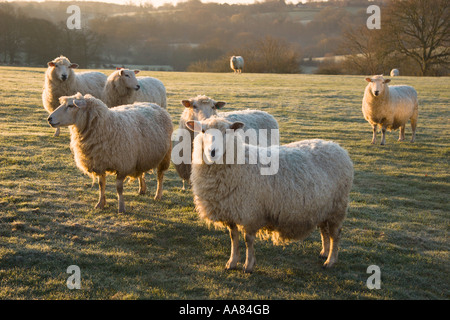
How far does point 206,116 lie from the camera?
6.47m

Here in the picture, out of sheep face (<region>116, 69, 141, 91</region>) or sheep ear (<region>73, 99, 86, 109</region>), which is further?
sheep face (<region>116, 69, 141, 91</region>)

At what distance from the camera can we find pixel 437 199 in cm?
837

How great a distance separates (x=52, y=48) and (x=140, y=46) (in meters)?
17.5

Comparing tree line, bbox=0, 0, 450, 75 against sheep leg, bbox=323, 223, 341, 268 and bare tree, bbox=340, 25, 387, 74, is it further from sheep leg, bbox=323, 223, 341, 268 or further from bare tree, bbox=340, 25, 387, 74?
sheep leg, bbox=323, 223, 341, 268

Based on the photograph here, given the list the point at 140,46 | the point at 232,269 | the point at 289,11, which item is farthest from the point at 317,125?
the point at 289,11

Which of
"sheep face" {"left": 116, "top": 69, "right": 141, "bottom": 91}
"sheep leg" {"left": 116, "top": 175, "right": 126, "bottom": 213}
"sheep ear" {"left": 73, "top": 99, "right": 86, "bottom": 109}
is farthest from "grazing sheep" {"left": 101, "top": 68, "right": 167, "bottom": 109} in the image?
"sheep leg" {"left": 116, "top": 175, "right": 126, "bottom": 213}

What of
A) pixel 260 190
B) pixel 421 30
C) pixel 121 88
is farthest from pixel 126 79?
pixel 421 30

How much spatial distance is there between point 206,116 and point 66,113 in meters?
2.25

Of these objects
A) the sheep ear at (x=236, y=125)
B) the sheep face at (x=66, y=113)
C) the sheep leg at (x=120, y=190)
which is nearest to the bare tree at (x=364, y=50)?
the sheep leg at (x=120, y=190)

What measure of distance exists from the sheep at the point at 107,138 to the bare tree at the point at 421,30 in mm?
37581

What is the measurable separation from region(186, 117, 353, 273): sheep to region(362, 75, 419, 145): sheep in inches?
340

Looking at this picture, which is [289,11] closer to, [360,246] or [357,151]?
[357,151]

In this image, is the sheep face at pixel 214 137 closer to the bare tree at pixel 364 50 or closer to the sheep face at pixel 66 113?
the sheep face at pixel 66 113

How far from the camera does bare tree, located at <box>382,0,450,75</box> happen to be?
38938 mm
